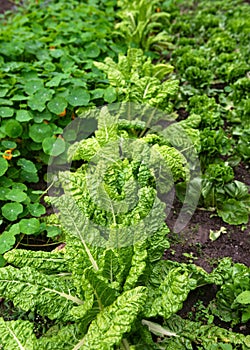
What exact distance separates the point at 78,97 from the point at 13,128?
595 millimetres

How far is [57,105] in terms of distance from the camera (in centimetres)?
341

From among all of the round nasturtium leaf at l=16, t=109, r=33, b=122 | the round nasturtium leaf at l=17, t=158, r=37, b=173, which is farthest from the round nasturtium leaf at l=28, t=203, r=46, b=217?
the round nasturtium leaf at l=16, t=109, r=33, b=122

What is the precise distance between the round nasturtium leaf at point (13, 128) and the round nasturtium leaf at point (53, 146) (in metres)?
0.20

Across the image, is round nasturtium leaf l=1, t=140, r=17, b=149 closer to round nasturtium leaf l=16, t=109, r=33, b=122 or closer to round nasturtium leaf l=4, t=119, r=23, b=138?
round nasturtium leaf l=4, t=119, r=23, b=138

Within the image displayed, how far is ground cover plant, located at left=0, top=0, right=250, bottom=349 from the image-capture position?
2.06 meters

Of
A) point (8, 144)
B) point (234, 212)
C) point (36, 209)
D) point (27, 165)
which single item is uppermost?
point (8, 144)

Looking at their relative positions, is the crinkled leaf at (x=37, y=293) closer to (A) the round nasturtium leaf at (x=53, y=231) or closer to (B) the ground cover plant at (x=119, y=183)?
(B) the ground cover plant at (x=119, y=183)

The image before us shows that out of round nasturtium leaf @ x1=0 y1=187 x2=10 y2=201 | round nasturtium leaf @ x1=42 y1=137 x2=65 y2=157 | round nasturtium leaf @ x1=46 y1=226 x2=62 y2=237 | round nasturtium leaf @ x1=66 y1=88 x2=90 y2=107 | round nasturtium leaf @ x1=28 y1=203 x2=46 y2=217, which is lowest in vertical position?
round nasturtium leaf @ x1=46 y1=226 x2=62 y2=237

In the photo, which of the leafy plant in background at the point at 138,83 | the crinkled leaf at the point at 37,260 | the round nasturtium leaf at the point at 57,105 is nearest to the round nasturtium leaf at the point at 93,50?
the leafy plant in background at the point at 138,83

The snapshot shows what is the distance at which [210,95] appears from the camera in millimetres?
4129

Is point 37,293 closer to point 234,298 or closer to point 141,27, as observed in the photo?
point 234,298

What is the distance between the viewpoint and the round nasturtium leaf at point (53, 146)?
319 cm

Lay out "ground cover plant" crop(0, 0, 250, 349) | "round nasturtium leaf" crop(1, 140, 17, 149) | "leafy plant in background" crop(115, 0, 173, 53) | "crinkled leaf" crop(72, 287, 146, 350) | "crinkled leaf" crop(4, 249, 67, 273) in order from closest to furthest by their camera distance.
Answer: "crinkled leaf" crop(72, 287, 146, 350) → "ground cover plant" crop(0, 0, 250, 349) → "crinkled leaf" crop(4, 249, 67, 273) → "round nasturtium leaf" crop(1, 140, 17, 149) → "leafy plant in background" crop(115, 0, 173, 53)

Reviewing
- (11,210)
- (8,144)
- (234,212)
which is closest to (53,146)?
(8,144)
